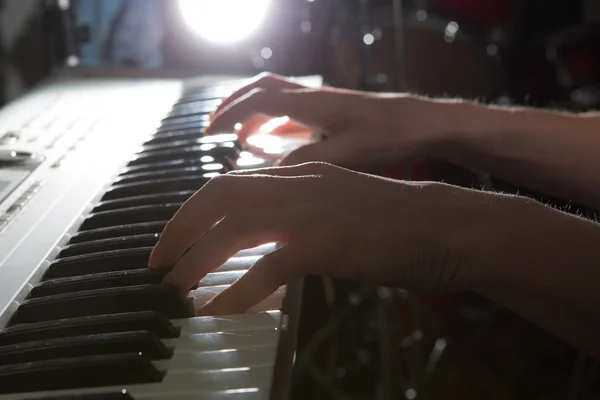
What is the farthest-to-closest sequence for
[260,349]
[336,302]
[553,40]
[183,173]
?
[553,40], [336,302], [183,173], [260,349]

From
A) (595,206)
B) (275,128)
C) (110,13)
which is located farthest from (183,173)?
(110,13)

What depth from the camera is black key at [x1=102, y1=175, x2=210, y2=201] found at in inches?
34.0

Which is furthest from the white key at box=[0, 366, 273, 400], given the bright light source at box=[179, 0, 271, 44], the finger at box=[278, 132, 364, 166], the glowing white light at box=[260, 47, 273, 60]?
the glowing white light at box=[260, 47, 273, 60]

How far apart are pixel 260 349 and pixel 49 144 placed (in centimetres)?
65

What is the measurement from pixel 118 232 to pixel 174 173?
0.17m

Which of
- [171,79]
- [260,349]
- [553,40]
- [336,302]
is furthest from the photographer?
[553,40]

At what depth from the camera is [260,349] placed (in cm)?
53

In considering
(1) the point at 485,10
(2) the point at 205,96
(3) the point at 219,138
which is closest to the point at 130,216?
(3) the point at 219,138

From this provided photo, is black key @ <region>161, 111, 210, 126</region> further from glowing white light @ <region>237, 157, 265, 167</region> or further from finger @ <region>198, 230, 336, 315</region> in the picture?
finger @ <region>198, 230, 336, 315</region>

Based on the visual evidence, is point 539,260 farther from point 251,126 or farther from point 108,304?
point 251,126

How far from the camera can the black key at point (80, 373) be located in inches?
20.4

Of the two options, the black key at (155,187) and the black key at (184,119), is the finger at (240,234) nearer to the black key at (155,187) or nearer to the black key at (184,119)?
the black key at (155,187)

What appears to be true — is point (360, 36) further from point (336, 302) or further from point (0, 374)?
point (0, 374)

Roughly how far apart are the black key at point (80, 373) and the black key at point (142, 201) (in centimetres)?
31
